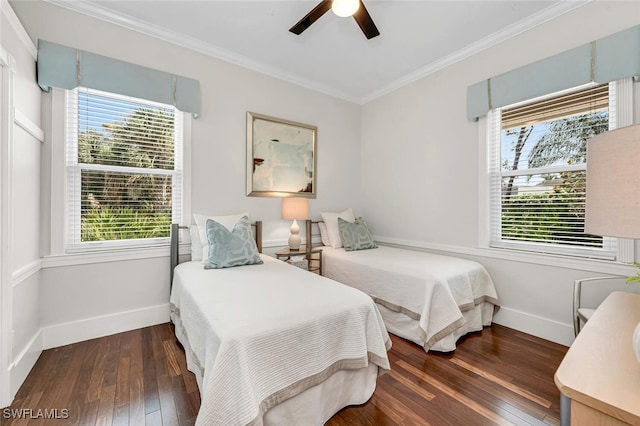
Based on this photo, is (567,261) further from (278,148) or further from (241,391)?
(278,148)

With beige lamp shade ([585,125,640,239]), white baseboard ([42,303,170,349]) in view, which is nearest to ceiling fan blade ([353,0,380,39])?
beige lamp shade ([585,125,640,239])

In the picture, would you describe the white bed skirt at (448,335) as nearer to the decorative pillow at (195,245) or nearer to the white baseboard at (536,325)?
the white baseboard at (536,325)

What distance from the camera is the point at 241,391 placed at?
117 cm

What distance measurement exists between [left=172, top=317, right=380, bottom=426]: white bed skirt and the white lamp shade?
183cm

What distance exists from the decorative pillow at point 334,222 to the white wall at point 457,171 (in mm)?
450

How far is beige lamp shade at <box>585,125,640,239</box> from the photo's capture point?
789mm

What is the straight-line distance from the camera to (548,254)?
2457 mm

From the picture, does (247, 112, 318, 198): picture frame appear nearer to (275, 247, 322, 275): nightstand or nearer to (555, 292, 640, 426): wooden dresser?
(275, 247, 322, 275): nightstand

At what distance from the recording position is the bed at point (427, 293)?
7.24 feet

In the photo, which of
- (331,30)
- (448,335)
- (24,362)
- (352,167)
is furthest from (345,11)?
(24,362)

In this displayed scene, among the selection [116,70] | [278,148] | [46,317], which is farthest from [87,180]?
[278,148]

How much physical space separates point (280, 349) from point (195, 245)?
69.6 inches

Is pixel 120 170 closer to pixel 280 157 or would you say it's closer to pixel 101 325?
pixel 101 325

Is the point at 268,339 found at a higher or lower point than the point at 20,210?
lower
